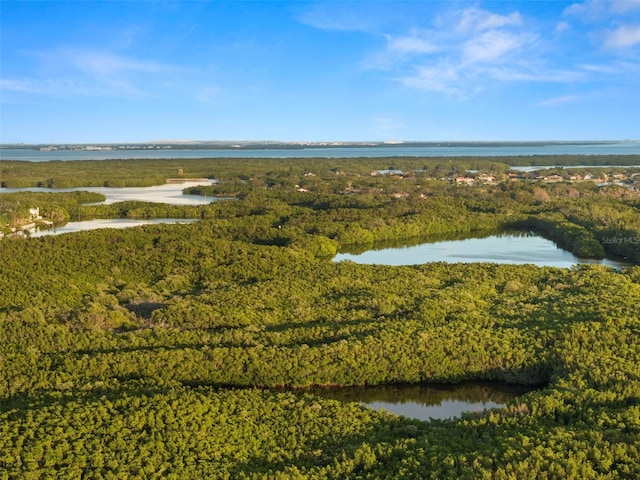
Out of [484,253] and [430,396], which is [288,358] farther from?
[484,253]

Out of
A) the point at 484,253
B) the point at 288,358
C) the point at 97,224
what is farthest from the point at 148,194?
the point at 288,358

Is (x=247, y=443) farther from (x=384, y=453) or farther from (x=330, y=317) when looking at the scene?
(x=330, y=317)

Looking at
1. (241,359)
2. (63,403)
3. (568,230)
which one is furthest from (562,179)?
(63,403)

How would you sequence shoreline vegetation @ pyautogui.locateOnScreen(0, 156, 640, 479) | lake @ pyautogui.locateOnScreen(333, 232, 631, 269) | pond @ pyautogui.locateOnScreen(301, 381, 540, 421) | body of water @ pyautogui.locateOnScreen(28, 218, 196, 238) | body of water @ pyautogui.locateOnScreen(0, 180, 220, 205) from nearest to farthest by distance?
shoreline vegetation @ pyautogui.locateOnScreen(0, 156, 640, 479) < pond @ pyautogui.locateOnScreen(301, 381, 540, 421) < lake @ pyautogui.locateOnScreen(333, 232, 631, 269) < body of water @ pyautogui.locateOnScreen(28, 218, 196, 238) < body of water @ pyautogui.locateOnScreen(0, 180, 220, 205)

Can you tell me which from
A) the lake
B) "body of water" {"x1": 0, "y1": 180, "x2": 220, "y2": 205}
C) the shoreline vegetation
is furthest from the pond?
"body of water" {"x1": 0, "y1": 180, "x2": 220, "y2": 205}

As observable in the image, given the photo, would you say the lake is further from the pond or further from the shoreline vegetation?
the pond
